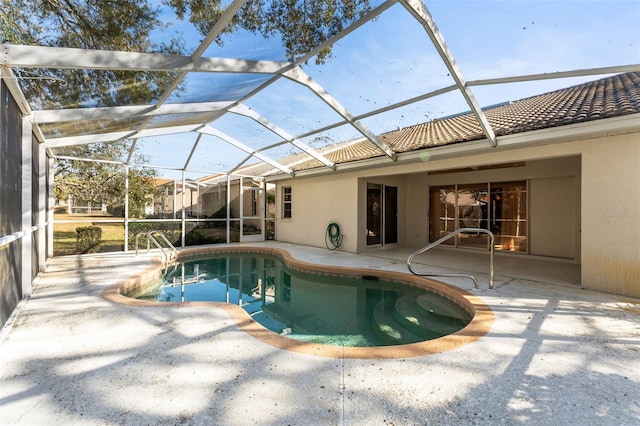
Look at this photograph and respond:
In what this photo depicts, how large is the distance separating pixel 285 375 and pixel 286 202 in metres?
10.7

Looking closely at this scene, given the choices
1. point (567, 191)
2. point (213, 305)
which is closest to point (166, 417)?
point (213, 305)

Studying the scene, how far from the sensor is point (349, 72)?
5238 millimetres

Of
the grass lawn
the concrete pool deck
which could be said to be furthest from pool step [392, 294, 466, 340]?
the grass lawn

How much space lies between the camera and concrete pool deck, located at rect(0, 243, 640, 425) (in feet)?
6.33

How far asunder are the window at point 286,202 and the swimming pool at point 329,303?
4.20 m

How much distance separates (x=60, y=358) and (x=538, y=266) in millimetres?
9179

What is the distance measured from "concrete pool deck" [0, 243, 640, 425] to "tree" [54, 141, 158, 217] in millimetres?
7163

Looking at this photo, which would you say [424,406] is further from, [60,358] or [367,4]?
[367,4]

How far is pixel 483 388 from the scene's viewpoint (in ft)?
7.25

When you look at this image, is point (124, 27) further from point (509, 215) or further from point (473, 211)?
point (509, 215)

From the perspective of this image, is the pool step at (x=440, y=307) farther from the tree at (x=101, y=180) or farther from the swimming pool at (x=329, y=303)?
the tree at (x=101, y=180)

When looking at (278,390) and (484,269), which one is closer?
(278,390)

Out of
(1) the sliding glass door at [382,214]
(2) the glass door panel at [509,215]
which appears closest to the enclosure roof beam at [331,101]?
(1) the sliding glass door at [382,214]

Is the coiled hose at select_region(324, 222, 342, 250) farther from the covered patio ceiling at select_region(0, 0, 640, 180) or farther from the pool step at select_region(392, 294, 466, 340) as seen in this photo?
the pool step at select_region(392, 294, 466, 340)
